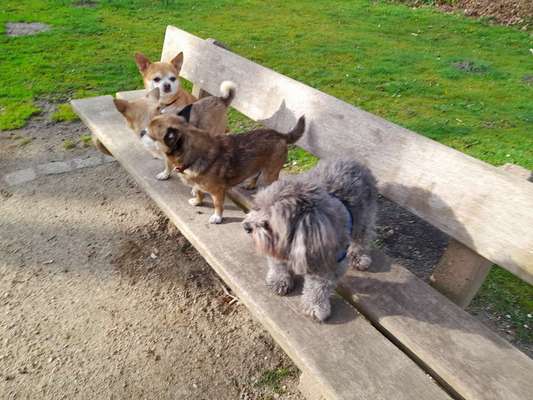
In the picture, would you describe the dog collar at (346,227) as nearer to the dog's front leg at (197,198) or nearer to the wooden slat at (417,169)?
the wooden slat at (417,169)

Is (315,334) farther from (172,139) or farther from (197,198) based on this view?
(172,139)

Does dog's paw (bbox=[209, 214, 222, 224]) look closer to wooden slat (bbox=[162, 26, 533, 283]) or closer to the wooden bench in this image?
the wooden bench

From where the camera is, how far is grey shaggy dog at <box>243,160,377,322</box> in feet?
7.18

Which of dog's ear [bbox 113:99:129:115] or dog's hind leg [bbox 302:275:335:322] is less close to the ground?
dog's ear [bbox 113:99:129:115]

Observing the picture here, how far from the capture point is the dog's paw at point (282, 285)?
2498 millimetres

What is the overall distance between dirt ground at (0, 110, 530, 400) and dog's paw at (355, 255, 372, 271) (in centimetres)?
92

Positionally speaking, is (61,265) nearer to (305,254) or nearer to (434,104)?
(305,254)

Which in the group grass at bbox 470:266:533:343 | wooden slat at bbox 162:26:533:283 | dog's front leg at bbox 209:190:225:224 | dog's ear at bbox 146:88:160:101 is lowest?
grass at bbox 470:266:533:343

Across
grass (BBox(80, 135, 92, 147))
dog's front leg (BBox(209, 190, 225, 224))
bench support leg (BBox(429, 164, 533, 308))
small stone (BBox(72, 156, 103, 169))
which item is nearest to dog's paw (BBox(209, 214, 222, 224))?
dog's front leg (BBox(209, 190, 225, 224))

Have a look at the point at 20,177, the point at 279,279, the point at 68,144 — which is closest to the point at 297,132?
the point at 279,279

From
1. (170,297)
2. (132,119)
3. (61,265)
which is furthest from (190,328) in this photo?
(132,119)

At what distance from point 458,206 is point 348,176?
643 millimetres

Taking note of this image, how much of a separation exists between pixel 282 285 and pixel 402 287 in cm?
72

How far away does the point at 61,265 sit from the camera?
150 inches
